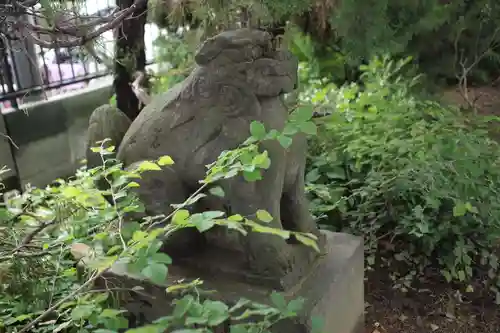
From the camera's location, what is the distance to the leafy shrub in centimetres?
86

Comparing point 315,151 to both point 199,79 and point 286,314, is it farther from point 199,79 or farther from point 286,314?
point 286,314

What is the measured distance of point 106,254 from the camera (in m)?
1.09

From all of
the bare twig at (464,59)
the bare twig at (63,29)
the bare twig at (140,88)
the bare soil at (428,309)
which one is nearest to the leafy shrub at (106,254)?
the bare twig at (63,29)

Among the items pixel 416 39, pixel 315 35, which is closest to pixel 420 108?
pixel 416 39

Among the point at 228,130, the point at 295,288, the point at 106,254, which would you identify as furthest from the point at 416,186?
the point at 106,254

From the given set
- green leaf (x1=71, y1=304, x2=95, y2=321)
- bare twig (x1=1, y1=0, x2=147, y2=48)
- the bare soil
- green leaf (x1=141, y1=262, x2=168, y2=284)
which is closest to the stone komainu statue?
bare twig (x1=1, y1=0, x2=147, y2=48)

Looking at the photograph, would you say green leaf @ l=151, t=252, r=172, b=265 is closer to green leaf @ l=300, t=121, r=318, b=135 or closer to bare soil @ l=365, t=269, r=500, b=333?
green leaf @ l=300, t=121, r=318, b=135

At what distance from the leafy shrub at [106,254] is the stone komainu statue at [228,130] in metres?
0.05

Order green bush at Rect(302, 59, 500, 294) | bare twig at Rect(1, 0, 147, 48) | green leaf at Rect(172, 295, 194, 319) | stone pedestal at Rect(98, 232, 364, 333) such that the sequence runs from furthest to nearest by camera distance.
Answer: green bush at Rect(302, 59, 500, 294), stone pedestal at Rect(98, 232, 364, 333), bare twig at Rect(1, 0, 147, 48), green leaf at Rect(172, 295, 194, 319)

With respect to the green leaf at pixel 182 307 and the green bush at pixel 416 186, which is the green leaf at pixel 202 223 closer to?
the green leaf at pixel 182 307

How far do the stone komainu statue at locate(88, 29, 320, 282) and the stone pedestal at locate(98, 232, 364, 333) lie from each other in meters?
0.07

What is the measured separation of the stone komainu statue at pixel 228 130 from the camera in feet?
4.08

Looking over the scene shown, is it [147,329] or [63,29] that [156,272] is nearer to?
[147,329]

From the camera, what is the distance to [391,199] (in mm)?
2186
